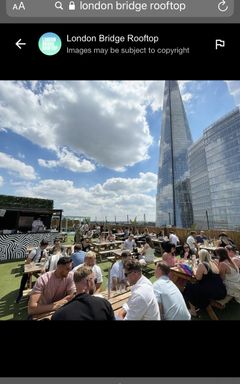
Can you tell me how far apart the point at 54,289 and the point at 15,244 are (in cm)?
800

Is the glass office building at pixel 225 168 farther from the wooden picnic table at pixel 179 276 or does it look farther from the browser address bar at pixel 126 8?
the browser address bar at pixel 126 8

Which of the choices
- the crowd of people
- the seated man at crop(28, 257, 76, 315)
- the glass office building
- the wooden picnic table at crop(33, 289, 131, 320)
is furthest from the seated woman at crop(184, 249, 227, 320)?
the glass office building

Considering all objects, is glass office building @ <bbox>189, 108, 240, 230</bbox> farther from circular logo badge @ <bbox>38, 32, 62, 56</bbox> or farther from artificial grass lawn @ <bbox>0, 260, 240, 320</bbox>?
circular logo badge @ <bbox>38, 32, 62, 56</bbox>

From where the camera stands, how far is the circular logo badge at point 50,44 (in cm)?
119

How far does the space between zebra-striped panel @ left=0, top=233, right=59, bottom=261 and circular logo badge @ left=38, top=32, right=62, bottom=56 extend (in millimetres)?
9773

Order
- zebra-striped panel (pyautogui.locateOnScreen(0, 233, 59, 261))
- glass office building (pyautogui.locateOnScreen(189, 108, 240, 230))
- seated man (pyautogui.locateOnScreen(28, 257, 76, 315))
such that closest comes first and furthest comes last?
1. seated man (pyautogui.locateOnScreen(28, 257, 76, 315))
2. zebra-striped panel (pyautogui.locateOnScreen(0, 233, 59, 261))
3. glass office building (pyautogui.locateOnScreen(189, 108, 240, 230))

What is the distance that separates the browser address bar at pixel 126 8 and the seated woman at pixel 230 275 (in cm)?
392

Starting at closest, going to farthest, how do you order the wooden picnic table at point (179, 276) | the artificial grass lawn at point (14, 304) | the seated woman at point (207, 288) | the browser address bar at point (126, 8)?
the browser address bar at point (126, 8) < the seated woman at point (207, 288) < the artificial grass lawn at point (14, 304) < the wooden picnic table at point (179, 276)

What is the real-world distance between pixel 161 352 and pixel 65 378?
0.56 m

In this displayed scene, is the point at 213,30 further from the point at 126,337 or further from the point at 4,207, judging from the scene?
the point at 4,207

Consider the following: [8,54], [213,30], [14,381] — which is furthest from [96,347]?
[213,30]

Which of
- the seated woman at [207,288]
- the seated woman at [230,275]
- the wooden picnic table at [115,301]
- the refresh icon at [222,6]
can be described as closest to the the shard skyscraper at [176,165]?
the seated woman at [230,275]

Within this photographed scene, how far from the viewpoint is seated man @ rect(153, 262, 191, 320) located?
191 cm

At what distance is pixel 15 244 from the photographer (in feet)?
30.3
